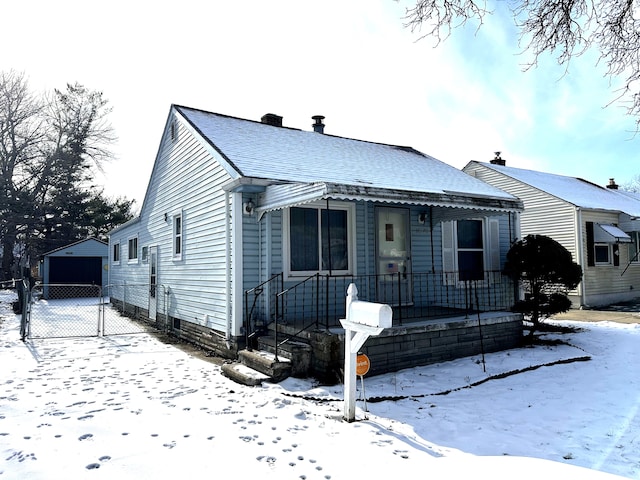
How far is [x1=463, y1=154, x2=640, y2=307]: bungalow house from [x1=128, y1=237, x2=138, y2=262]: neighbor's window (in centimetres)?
1490

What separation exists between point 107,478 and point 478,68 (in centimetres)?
634

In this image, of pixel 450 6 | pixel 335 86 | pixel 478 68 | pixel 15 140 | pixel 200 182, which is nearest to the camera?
pixel 450 6

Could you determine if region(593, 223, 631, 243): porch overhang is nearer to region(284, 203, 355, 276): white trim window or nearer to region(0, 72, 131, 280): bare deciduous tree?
region(284, 203, 355, 276): white trim window

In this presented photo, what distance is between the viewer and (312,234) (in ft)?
26.2

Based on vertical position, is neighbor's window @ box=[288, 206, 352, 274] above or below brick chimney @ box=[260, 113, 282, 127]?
below

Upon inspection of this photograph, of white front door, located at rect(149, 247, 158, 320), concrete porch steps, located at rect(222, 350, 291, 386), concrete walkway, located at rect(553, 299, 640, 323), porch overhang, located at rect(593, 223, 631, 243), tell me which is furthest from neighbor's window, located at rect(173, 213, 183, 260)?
porch overhang, located at rect(593, 223, 631, 243)

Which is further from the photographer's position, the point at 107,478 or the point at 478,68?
the point at 478,68

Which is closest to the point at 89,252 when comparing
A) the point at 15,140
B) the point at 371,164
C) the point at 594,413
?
the point at 15,140

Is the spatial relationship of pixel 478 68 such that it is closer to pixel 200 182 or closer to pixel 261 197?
pixel 261 197

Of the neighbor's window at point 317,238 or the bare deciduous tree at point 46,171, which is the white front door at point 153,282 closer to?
the neighbor's window at point 317,238

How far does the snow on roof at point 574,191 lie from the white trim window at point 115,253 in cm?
1688

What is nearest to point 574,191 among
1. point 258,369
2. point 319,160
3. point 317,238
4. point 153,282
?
point 319,160

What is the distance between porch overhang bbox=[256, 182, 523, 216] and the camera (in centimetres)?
594

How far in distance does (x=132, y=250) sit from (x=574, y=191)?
18375 mm
